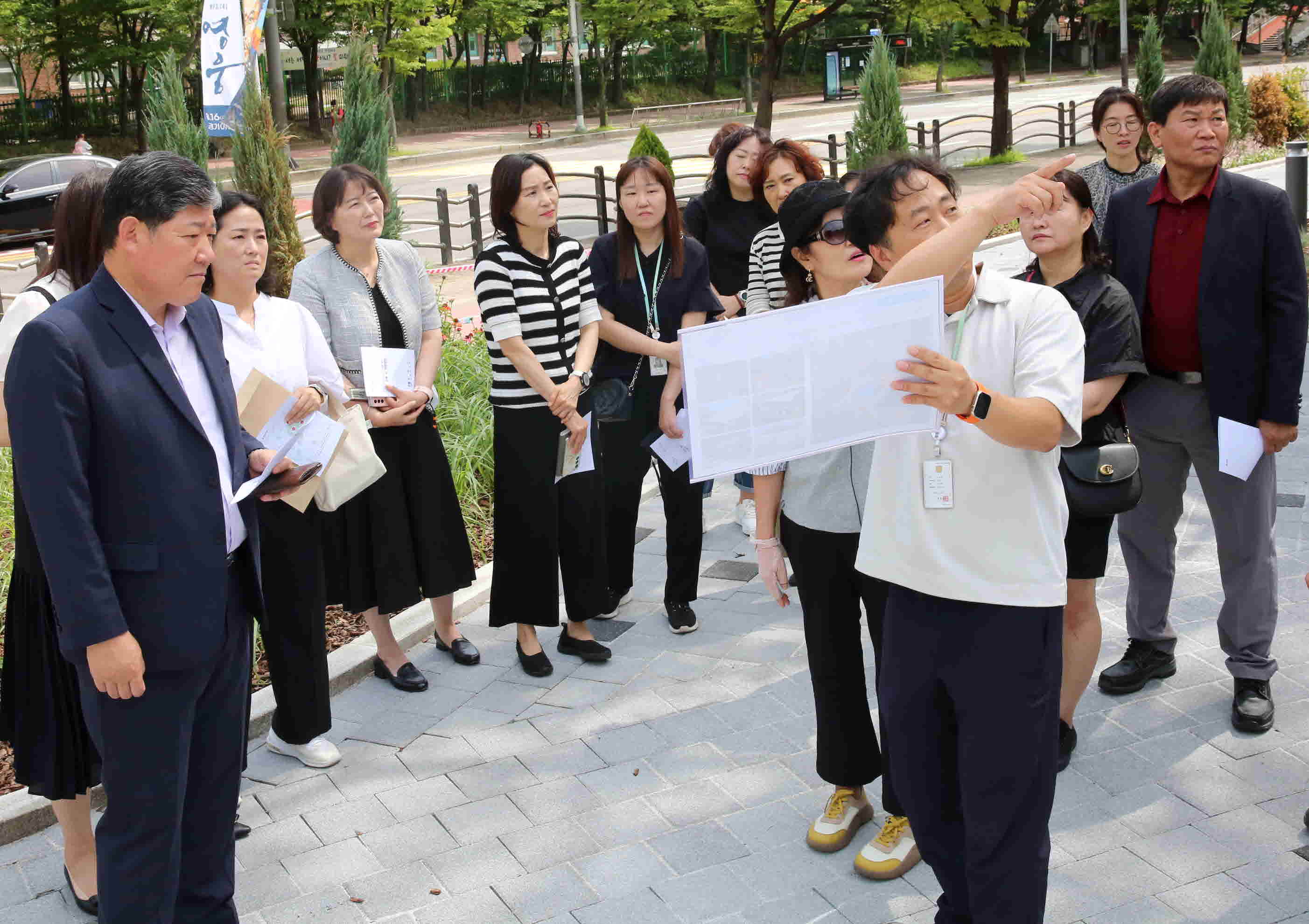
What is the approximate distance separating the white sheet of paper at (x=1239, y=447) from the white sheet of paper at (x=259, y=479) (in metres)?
2.91

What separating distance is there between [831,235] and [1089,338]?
35.8 inches

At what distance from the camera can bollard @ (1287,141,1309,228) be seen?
1240 centimetres

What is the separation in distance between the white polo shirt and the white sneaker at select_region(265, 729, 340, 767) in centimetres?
248

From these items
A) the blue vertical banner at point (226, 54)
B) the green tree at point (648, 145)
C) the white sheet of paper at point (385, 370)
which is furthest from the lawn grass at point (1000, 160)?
the white sheet of paper at point (385, 370)

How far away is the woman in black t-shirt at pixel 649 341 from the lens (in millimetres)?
5410

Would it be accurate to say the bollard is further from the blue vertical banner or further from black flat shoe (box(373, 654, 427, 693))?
black flat shoe (box(373, 654, 427, 693))

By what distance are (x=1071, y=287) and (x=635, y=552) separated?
3206 mm

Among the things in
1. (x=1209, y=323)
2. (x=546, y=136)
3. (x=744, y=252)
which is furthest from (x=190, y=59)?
(x=1209, y=323)

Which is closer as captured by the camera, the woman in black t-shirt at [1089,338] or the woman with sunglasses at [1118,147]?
the woman in black t-shirt at [1089,338]

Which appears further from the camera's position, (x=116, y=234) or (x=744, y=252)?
(x=744, y=252)

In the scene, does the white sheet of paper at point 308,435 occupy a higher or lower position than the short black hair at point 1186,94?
lower

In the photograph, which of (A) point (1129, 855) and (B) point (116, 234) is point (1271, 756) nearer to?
(A) point (1129, 855)

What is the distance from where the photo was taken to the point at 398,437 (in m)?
4.99

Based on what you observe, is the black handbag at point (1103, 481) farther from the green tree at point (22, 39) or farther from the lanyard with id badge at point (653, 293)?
the green tree at point (22, 39)
